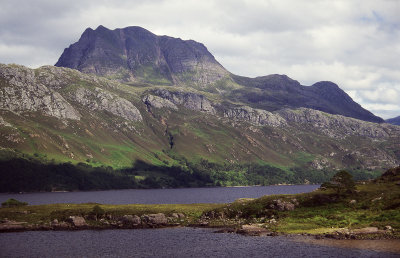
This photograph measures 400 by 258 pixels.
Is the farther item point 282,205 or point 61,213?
point 61,213

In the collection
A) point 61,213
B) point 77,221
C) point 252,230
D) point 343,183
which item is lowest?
point 77,221

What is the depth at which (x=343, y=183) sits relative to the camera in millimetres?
127562

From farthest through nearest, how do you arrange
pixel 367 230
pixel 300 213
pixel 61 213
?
pixel 61 213 < pixel 300 213 < pixel 367 230

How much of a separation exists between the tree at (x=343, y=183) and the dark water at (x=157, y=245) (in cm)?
3672

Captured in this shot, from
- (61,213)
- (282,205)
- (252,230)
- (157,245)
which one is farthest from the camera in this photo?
(61,213)

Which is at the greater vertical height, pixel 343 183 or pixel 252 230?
pixel 343 183

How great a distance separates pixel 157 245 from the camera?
10194 cm

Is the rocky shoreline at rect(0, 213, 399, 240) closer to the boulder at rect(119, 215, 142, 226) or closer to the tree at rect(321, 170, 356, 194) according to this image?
the boulder at rect(119, 215, 142, 226)

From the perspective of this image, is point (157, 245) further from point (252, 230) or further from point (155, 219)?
point (155, 219)

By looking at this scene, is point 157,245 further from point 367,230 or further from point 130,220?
point 367,230

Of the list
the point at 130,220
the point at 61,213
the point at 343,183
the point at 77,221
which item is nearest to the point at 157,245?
the point at 130,220

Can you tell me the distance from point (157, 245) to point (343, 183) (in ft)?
210

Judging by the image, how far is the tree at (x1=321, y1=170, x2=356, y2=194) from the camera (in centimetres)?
12714

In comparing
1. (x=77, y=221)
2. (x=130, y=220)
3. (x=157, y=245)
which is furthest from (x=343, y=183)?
(x=77, y=221)
